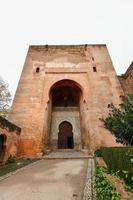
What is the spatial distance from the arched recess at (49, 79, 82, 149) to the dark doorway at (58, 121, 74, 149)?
1.53ft

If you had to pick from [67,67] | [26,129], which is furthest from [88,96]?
[26,129]

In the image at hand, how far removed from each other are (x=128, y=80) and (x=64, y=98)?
739 centimetres

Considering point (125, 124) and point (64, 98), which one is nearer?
point (125, 124)

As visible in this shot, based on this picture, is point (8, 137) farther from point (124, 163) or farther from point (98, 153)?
point (124, 163)

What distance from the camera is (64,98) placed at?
64.9ft

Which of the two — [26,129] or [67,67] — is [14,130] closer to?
[26,129]

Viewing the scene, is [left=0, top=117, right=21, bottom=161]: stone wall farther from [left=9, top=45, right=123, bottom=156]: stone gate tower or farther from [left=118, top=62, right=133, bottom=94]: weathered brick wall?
[left=118, top=62, right=133, bottom=94]: weathered brick wall

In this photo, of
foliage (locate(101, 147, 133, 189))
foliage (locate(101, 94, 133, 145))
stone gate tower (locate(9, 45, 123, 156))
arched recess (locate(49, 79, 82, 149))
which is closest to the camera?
foliage (locate(101, 147, 133, 189))

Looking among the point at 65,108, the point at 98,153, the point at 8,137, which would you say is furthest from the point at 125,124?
the point at 65,108

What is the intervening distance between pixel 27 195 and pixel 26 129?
10389mm

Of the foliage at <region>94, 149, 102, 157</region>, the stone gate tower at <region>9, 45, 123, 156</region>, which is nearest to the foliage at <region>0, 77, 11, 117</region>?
the stone gate tower at <region>9, 45, 123, 156</region>

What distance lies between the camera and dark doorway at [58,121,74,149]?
17.7 m

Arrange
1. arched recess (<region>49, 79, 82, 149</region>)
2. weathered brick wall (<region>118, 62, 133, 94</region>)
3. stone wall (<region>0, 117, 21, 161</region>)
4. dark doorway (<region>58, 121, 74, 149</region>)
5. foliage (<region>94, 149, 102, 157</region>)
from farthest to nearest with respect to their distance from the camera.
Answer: dark doorway (<region>58, 121, 74, 149</region>) < arched recess (<region>49, 79, 82, 149</region>) < weathered brick wall (<region>118, 62, 133, 94</region>) < foliage (<region>94, 149, 102, 157</region>) < stone wall (<region>0, 117, 21, 161</region>)

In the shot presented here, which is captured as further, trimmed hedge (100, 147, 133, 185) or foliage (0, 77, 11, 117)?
foliage (0, 77, 11, 117)
